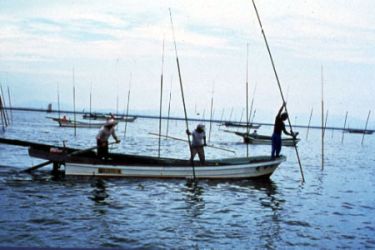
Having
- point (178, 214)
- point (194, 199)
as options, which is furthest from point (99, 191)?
point (178, 214)

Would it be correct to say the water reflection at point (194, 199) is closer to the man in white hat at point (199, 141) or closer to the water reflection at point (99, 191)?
the man in white hat at point (199, 141)

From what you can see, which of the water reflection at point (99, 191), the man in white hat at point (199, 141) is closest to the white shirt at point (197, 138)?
the man in white hat at point (199, 141)

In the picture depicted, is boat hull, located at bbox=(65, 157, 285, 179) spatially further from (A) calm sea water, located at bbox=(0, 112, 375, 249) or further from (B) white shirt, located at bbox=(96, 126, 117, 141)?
(B) white shirt, located at bbox=(96, 126, 117, 141)

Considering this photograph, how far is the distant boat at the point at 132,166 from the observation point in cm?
1692

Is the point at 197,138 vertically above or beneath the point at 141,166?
above

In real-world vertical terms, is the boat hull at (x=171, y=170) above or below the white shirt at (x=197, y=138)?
below

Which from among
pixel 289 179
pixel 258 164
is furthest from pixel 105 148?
pixel 289 179

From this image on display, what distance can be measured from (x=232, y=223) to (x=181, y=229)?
1515 millimetres

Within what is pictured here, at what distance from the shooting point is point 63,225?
9.93 m

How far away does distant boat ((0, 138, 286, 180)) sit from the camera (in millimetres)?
16922

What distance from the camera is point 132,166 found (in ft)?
55.8

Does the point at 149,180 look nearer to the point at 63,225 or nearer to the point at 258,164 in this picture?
the point at 258,164

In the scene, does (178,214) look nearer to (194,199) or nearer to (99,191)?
(194,199)

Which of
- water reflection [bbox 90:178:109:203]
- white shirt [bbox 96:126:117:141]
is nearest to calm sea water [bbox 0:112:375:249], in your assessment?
water reflection [bbox 90:178:109:203]
